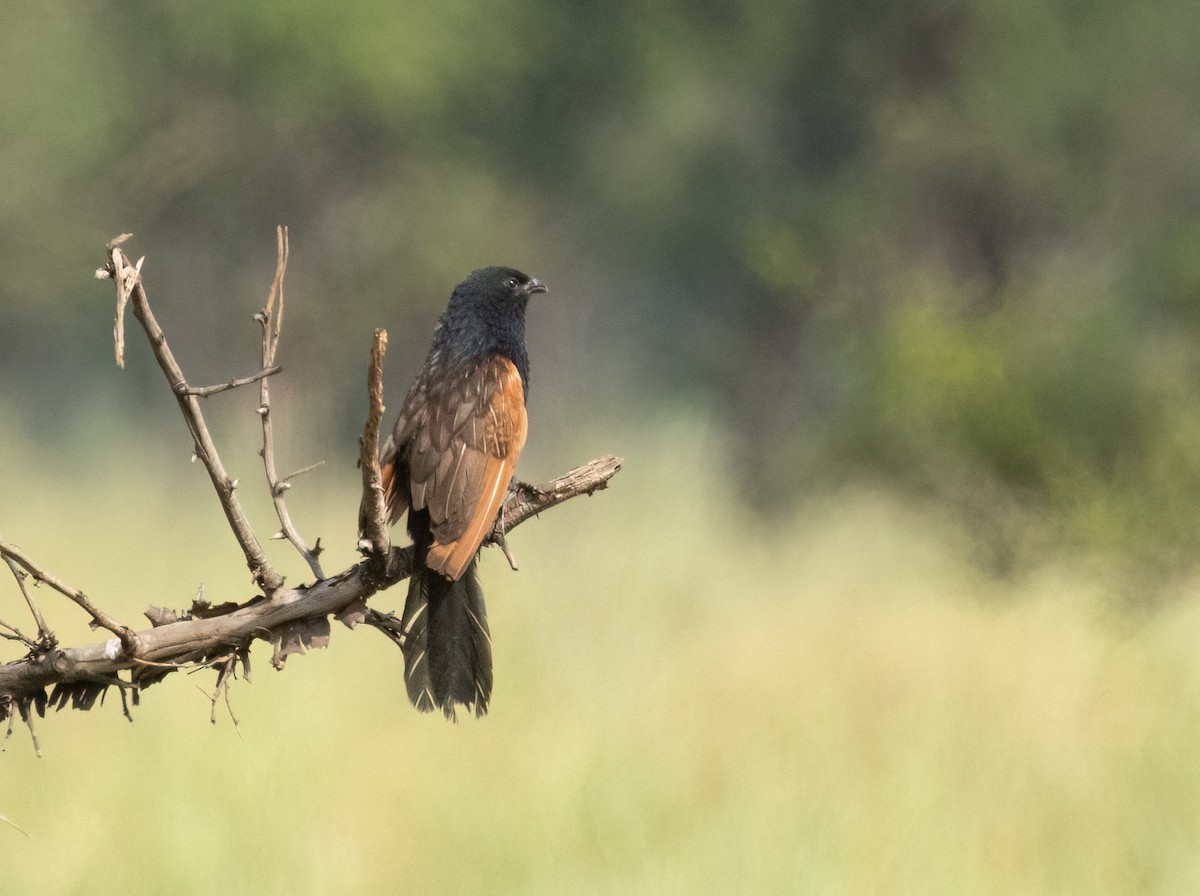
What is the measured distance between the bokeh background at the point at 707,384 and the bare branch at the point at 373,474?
1.30 meters

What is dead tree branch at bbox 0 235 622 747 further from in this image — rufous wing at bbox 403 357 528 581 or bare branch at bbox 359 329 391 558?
rufous wing at bbox 403 357 528 581

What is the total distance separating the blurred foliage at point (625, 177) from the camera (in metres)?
14.6

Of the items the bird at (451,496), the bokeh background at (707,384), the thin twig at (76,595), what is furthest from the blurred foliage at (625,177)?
the thin twig at (76,595)

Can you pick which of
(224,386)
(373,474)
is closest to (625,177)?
(224,386)

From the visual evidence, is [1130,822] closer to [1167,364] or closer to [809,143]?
[1167,364]

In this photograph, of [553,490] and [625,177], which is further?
[625,177]

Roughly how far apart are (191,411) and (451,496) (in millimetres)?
489

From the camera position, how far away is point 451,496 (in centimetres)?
233

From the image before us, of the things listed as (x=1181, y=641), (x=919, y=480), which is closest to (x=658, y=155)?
(x=919, y=480)

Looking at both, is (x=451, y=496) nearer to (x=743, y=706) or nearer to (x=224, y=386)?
(x=224, y=386)

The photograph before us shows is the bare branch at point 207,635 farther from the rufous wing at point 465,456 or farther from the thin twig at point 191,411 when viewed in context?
the rufous wing at point 465,456

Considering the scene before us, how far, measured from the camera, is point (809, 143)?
1859 cm

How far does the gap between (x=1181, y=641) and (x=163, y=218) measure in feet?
41.1

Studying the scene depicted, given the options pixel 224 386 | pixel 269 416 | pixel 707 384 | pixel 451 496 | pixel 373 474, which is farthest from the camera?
pixel 707 384
